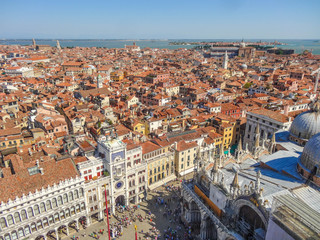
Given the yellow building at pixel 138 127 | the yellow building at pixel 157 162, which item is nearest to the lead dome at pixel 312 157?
the yellow building at pixel 157 162

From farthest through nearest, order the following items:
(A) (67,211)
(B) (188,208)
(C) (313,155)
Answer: (B) (188,208) < (A) (67,211) < (C) (313,155)

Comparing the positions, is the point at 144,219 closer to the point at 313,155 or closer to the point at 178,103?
the point at 313,155

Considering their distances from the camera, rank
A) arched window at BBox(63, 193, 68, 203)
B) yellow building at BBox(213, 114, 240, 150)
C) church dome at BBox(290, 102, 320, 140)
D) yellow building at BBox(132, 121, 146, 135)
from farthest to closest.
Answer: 1. yellow building at BBox(213, 114, 240, 150)
2. yellow building at BBox(132, 121, 146, 135)
3. church dome at BBox(290, 102, 320, 140)
4. arched window at BBox(63, 193, 68, 203)

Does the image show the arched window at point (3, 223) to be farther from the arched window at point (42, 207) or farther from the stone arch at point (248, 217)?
the stone arch at point (248, 217)

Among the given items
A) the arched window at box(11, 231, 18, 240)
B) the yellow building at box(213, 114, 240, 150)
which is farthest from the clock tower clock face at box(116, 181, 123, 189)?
the yellow building at box(213, 114, 240, 150)

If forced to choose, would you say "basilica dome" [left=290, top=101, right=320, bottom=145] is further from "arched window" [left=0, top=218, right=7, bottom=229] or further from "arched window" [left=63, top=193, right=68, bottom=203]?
"arched window" [left=0, top=218, right=7, bottom=229]

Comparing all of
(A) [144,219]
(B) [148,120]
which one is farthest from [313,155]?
(B) [148,120]
